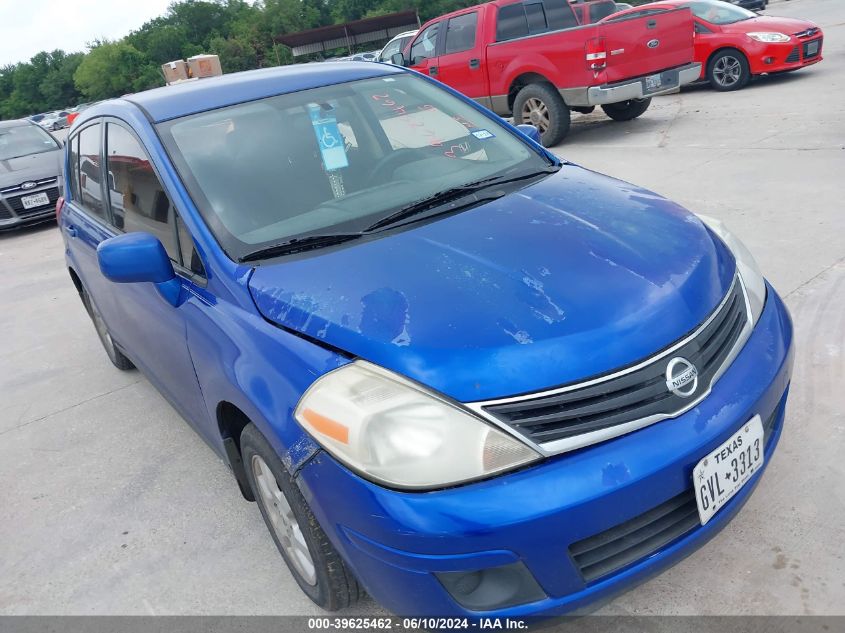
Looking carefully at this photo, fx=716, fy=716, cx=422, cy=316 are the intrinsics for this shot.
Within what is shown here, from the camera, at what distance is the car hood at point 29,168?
9766mm

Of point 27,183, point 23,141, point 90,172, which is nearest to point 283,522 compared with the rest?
point 90,172

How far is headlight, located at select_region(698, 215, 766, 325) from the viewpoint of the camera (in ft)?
7.57

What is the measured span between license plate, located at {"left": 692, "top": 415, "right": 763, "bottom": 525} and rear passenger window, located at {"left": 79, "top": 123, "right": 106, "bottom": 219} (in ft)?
9.80

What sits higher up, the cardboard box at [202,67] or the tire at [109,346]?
the cardboard box at [202,67]

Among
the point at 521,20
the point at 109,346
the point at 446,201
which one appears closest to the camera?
the point at 446,201

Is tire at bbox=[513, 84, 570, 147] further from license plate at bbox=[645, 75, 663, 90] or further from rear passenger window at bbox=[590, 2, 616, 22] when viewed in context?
rear passenger window at bbox=[590, 2, 616, 22]

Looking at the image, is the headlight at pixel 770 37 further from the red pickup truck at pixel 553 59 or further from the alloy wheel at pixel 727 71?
the red pickup truck at pixel 553 59

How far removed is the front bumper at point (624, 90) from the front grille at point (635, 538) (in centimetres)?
737

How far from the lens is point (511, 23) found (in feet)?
31.8

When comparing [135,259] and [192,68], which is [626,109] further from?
[192,68]

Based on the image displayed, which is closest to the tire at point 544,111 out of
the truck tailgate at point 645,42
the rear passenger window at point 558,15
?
the truck tailgate at point 645,42

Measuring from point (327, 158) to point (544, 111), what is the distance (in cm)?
694

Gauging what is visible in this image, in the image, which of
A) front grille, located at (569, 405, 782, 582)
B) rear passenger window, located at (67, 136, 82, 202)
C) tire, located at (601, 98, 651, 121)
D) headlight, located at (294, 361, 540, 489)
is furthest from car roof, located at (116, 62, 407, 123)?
tire, located at (601, 98, 651, 121)

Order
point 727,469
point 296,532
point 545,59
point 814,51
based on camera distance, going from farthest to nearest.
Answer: point 814,51 → point 545,59 → point 296,532 → point 727,469
